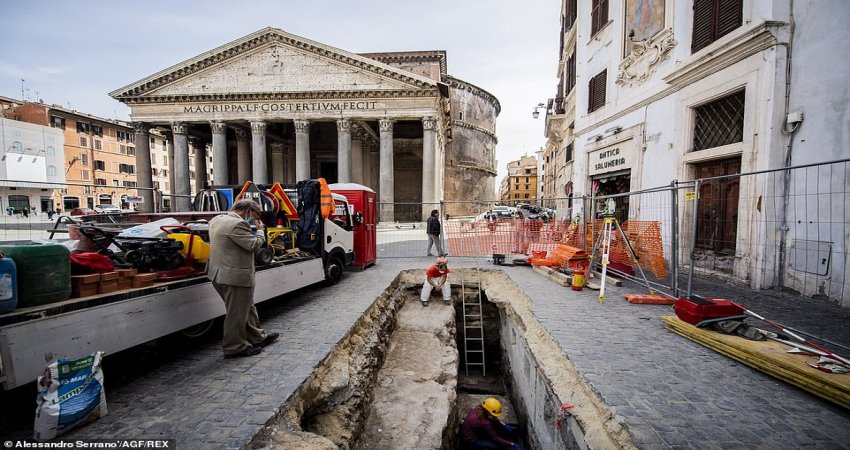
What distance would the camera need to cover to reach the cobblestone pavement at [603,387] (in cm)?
251

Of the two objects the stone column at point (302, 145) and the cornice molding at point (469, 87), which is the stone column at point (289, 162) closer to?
the stone column at point (302, 145)

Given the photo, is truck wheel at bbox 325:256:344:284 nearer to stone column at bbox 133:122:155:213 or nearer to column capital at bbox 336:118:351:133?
column capital at bbox 336:118:351:133

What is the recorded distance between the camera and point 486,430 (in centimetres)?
430

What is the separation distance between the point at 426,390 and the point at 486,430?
0.90m

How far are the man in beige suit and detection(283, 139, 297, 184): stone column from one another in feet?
107

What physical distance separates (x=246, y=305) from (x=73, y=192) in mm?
57071

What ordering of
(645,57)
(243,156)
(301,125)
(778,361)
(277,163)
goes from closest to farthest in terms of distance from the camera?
(778,361), (645,57), (301,125), (243,156), (277,163)

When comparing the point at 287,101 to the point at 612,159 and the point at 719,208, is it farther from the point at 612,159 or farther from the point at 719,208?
the point at 719,208

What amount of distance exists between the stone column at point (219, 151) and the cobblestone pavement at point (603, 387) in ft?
86.3

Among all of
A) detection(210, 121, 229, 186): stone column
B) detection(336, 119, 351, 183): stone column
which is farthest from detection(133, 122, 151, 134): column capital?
detection(336, 119, 351, 183): stone column

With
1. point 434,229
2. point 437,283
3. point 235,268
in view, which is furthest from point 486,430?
point 434,229

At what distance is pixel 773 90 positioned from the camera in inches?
246

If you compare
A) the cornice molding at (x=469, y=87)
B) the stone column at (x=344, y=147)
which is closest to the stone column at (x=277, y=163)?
the stone column at (x=344, y=147)

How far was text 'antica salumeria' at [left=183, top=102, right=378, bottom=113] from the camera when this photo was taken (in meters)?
24.9
